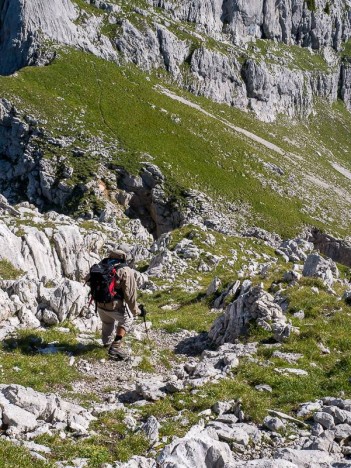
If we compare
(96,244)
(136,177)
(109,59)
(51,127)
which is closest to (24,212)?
(96,244)

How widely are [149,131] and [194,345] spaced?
6892 cm

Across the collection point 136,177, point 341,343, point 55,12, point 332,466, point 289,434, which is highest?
point 55,12

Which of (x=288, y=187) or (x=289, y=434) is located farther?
(x=288, y=187)

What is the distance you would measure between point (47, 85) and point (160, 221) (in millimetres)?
35102

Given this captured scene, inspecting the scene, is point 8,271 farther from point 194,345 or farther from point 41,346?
point 194,345

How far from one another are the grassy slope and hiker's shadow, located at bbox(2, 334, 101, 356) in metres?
54.5

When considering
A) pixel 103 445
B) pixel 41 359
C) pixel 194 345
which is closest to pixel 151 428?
pixel 103 445

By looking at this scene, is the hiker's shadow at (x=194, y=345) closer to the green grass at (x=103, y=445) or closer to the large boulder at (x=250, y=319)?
the large boulder at (x=250, y=319)

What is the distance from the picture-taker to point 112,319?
48.3ft

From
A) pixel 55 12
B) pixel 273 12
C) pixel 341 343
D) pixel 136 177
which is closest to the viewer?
pixel 341 343

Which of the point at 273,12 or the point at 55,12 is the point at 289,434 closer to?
the point at 55,12

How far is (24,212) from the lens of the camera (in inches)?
1321

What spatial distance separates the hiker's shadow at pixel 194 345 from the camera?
16609 millimetres

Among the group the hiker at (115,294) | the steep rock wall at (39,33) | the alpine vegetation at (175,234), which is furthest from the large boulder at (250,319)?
the steep rock wall at (39,33)
